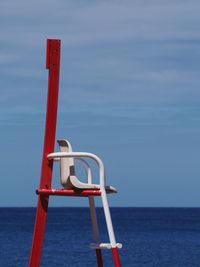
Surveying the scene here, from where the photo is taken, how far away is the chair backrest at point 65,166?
12844 millimetres

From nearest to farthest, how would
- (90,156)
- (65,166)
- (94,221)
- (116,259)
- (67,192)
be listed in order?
1. (116,259)
2. (90,156)
3. (67,192)
4. (65,166)
5. (94,221)

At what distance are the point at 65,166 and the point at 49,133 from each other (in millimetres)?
429

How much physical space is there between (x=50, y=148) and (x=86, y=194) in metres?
0.74

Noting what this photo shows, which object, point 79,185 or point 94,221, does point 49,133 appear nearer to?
point 79,185

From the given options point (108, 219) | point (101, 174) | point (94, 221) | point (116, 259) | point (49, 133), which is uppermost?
point (49, 133)

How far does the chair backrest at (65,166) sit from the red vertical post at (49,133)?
13 centimetres

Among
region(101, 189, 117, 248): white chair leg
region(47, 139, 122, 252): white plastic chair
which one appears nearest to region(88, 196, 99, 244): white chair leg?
region(47, 139, 122, 252): white plastic chair

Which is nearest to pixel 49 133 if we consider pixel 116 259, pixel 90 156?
pixel 90 156

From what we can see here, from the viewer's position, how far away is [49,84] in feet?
42.3

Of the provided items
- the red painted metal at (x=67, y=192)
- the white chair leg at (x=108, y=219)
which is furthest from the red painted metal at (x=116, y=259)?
the red painted metal at (x=67, y=192)

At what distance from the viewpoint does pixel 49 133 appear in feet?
42.4

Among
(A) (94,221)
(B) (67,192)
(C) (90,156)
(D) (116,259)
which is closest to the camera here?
(D) (116,259)

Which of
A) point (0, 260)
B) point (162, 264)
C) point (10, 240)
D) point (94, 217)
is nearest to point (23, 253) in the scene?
point (0, 260)

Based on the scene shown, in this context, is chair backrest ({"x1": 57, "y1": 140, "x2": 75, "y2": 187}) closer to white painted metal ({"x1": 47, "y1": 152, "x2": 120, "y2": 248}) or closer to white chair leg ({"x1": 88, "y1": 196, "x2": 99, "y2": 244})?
white painted metal ({"x1": 47, "y1": 152, "x2": 120, "y2": 248})
